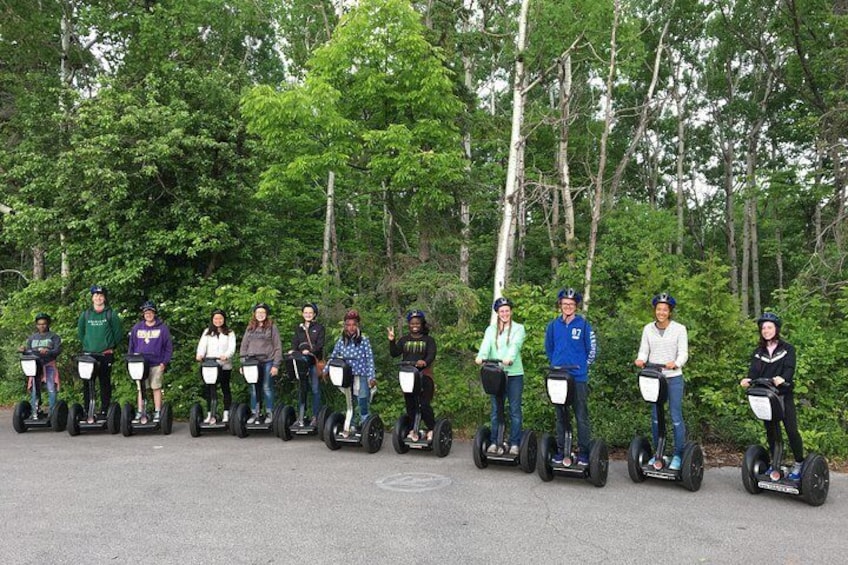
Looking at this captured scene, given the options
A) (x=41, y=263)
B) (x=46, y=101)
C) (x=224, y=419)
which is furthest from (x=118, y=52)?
(x=224, y=419)

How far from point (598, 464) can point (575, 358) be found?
1071 millimetres

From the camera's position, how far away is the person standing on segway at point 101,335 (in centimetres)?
887

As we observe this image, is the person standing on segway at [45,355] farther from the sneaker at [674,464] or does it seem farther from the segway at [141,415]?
the sneaker at [674,464]

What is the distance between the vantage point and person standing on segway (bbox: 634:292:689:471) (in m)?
5.96

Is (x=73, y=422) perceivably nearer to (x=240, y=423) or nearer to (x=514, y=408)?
(x=240, y=423)

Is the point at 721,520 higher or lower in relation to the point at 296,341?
lower

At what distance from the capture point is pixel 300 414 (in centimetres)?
826

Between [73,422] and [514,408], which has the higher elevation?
[514,408]

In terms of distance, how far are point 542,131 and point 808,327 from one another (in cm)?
1655

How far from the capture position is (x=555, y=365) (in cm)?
630

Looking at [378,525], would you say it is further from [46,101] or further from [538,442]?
→ [46,101]

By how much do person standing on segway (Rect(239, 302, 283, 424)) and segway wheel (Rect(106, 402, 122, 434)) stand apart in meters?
1.99

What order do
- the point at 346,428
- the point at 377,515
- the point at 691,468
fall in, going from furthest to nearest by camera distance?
the point at 346,428, the point at 691,468, the point at 377,515

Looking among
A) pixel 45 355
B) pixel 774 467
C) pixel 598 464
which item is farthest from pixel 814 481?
pixel 45 355
